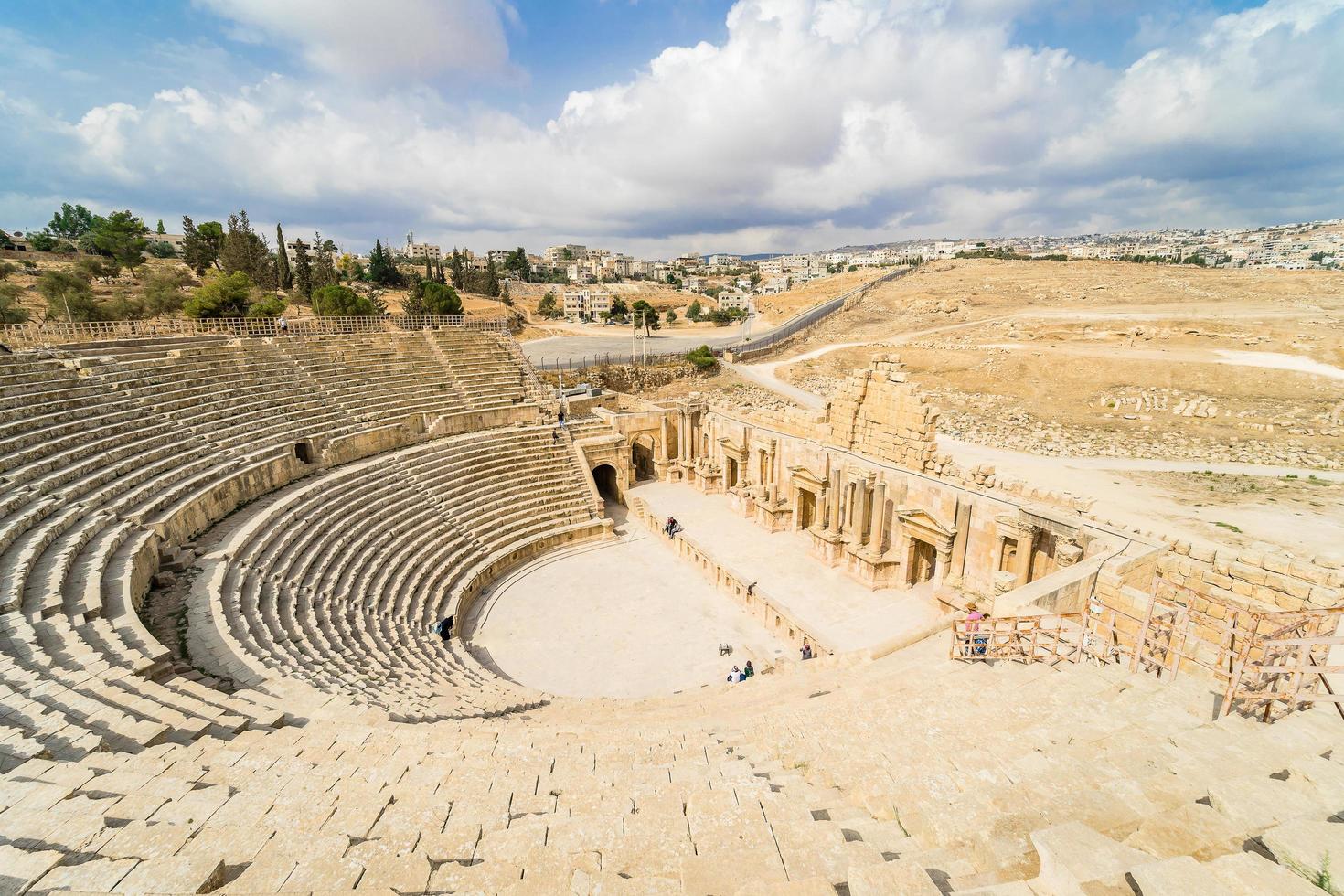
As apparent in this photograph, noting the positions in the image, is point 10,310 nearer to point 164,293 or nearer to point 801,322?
point 164,293

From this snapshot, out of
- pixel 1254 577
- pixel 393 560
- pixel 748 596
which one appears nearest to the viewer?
pixel 1254 577

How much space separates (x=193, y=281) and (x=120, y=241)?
Answer: 8.13 meters

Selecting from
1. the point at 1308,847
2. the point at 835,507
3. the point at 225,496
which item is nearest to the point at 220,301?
the point at 225,496

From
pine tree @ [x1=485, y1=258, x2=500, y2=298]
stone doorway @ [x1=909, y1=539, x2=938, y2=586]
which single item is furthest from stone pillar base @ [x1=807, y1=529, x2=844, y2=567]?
pine tree @ [x1=485, y1=258, x2=500, y2=298]

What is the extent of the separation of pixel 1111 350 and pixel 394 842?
2042 inches

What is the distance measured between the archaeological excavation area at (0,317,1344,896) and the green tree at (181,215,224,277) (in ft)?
148

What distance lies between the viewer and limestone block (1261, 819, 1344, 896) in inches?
140

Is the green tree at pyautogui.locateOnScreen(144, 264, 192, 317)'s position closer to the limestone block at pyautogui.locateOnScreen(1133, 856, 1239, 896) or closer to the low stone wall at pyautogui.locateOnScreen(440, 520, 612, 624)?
the low stone wall at pyautogui.locateOnScreen(440, 520, 612, 624)

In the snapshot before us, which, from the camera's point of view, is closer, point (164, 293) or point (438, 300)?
point (164, 293)

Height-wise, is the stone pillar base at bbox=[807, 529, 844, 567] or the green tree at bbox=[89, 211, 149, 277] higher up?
the green tree at bbox=[89, 211, 149, 277]

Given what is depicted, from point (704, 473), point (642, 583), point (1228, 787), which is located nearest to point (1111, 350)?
point (704, 473)

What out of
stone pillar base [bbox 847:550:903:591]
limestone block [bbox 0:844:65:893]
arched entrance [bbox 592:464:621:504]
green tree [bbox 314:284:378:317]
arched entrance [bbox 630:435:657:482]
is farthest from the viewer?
green tree [bbox 314:284:378:317]

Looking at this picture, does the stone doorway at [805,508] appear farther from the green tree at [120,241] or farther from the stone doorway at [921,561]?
the green tree at [120,241]

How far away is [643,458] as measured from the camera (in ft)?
94.6
